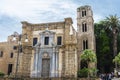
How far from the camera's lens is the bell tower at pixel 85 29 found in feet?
143

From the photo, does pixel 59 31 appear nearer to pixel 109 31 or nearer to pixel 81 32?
pixel 81 32

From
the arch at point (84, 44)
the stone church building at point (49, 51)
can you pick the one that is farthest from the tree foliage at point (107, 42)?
the stone church building at point (49, 51)

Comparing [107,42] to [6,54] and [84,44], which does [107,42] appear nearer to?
[84,44]

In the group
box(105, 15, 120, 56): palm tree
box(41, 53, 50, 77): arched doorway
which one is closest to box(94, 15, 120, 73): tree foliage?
box(105, 15, 120, 56): palm tree

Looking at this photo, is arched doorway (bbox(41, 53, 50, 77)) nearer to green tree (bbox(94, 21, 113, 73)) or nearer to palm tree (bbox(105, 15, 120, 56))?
green tree (bbox(94, 21, 113, 73))

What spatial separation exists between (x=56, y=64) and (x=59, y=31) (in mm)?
5705

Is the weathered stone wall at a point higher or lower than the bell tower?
lower

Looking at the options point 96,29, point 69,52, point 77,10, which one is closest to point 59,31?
point 69,52

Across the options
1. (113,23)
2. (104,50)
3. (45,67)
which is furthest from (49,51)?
(113,23)

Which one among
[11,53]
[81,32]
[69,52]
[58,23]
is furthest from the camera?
[81,32]

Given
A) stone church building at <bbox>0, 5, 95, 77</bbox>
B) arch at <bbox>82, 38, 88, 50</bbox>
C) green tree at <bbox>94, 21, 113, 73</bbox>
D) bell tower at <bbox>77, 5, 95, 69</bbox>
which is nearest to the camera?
stone church building at <bbox>0, 5, 95, 77</bbox>

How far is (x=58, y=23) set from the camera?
3356 centimetres

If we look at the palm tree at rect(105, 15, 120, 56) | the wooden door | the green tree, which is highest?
the palm tree at rect(105, 15, 120, 56)

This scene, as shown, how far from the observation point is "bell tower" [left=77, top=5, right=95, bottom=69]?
43500 millimetres
